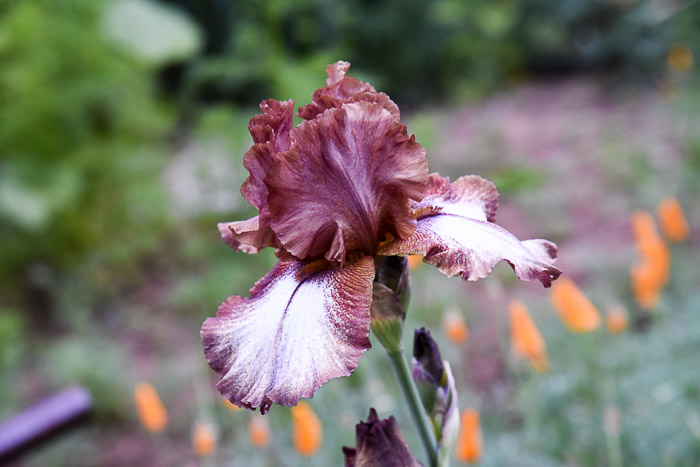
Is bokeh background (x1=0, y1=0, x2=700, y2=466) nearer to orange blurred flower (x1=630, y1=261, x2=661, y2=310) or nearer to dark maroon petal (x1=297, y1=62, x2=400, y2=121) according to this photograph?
orange blurred flower (x1=630, y1=261, x2=661, y2=310)

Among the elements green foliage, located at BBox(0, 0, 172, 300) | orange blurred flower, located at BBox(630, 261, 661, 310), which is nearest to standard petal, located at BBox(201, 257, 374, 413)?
orange blurred flower, located at BBox(630, 261, 661, 310)

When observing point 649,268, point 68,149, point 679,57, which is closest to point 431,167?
point 68,149

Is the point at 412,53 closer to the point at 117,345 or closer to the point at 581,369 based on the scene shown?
the point at 117,345

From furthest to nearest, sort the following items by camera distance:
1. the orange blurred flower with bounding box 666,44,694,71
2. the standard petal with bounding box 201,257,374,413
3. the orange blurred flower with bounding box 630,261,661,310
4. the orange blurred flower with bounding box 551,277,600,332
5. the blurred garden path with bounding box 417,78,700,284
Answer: the orange blurred flower with bounding box 666,44,694,71
the blurred garden path with bounding box 417,78,700,284
the orange blurred flower with bounding box 630,261,661,310
the orange blurred flower with bounding box 551,277,600,332
the standard petal with bounding box 201,257,374,413

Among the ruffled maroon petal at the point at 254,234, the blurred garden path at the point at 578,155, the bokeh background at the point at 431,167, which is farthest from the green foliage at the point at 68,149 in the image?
the ruffled maroon petal at the point at 254,234

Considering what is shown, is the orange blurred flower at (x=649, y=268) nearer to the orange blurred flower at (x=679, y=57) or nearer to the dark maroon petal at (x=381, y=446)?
the dark maroon petal at (x=381, y=446)
